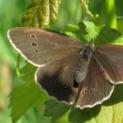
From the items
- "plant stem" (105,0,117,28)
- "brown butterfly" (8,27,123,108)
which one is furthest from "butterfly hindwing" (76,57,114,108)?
"plant stem" (105,0,117,28)

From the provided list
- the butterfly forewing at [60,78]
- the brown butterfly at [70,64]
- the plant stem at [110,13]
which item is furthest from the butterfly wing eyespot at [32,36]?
the plant stem at [110,13]

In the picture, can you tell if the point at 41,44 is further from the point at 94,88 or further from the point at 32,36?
the point at 94,88

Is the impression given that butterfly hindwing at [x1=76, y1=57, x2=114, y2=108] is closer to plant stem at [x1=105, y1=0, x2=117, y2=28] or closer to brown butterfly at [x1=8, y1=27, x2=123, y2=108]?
brown butterfly at [x1=8, y1=27, x2=123, y2=108]

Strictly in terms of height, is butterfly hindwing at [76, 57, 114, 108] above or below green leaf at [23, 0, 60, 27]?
below

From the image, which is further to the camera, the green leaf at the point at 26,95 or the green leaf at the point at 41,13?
the green leaf at the point at 26,95

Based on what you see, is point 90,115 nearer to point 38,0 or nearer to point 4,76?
point 38,0

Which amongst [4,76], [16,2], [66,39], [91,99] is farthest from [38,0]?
[4,76]

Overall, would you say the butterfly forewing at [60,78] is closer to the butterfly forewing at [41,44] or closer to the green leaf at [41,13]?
the butterfly forewing at [41,44]

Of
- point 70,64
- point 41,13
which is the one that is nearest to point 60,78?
point 70,64
